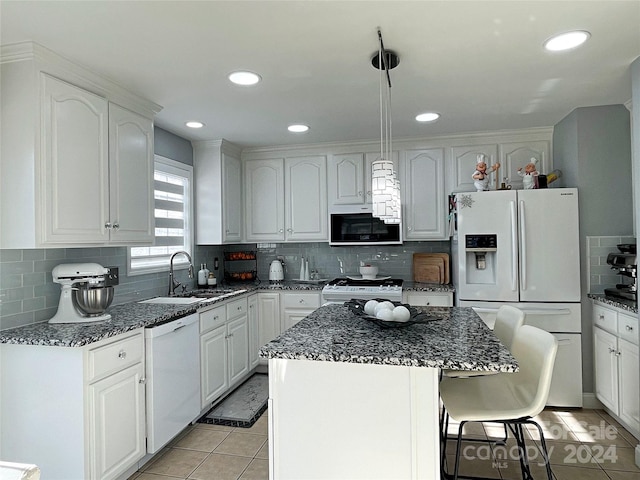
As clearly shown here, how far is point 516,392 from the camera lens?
1947mm

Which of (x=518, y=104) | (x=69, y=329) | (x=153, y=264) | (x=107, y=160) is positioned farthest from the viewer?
(x=153, y=264)

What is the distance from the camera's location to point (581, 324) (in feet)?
10.6

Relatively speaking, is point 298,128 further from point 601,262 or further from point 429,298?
point 601,262

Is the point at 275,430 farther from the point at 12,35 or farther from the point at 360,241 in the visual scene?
the point at 360,241

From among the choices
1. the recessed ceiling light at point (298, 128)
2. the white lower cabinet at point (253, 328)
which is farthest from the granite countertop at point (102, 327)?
the recessed ceiling light at point (298, 128)

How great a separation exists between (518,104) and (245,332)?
3005 mm

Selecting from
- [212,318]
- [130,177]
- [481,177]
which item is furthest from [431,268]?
[130,177]

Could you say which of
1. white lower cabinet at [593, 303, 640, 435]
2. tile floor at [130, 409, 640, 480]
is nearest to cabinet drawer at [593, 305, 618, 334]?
white lower cabinet at [593, 303, 640, 435]

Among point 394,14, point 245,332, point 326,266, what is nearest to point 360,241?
point 326,266

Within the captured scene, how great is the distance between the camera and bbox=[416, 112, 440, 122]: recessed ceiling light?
3.27 metres

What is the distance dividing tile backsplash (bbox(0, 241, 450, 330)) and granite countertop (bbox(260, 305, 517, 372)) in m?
1.56

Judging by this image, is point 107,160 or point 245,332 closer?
point 107,160

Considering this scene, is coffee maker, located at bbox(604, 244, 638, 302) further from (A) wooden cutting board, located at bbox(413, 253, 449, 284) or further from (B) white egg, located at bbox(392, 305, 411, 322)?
(B) white egg, located at bbox(392, 305, 411, 322)

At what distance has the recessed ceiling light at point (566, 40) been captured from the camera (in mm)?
2028
